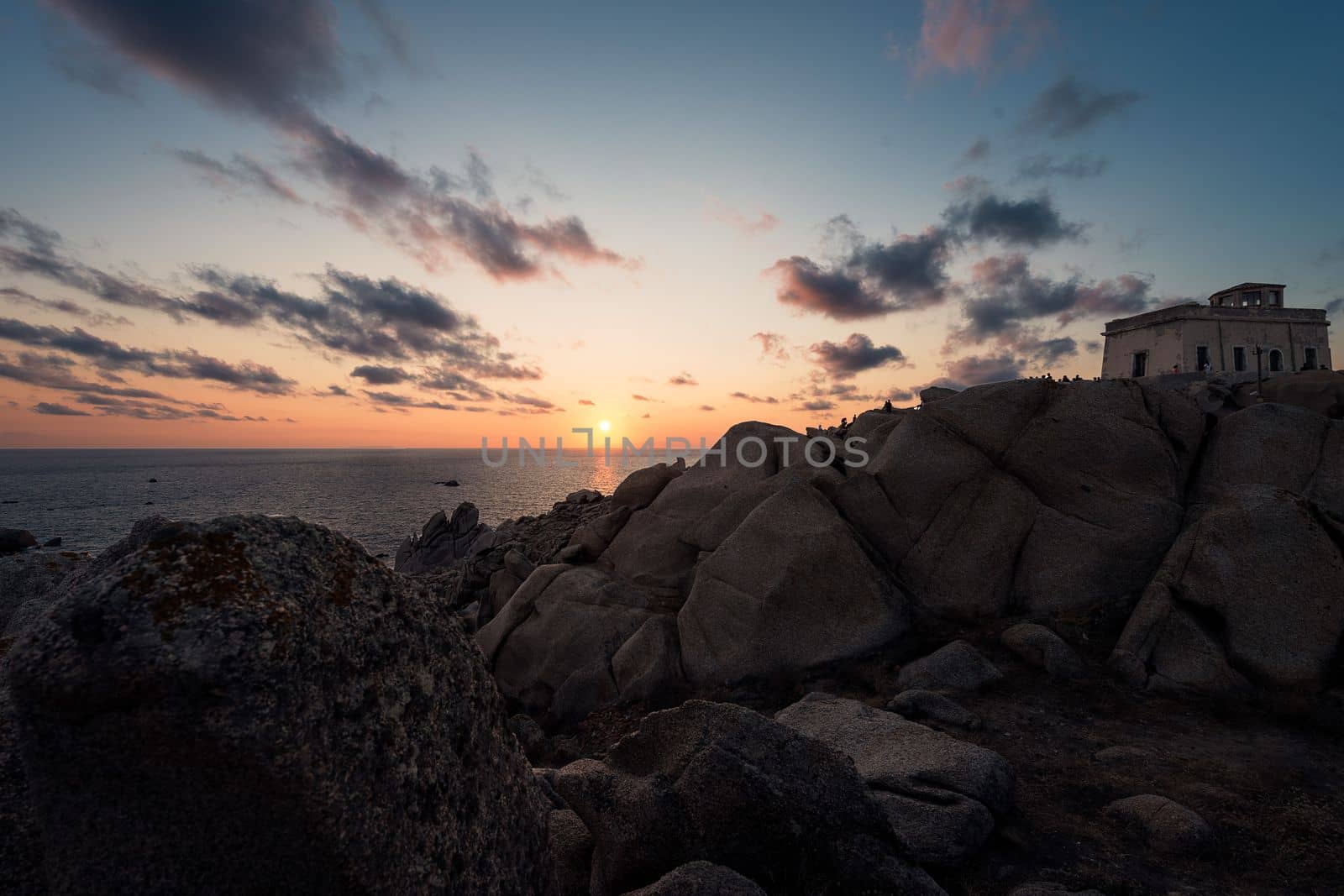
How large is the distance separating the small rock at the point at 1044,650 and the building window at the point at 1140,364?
52.3 metres

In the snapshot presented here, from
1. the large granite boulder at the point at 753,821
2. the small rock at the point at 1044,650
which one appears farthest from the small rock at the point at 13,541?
the small rock at the point at 1044,650

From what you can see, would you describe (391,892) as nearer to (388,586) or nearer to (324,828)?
(324,828)

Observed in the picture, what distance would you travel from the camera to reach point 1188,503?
16.5 metres

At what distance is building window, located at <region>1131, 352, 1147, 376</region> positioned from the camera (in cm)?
5453

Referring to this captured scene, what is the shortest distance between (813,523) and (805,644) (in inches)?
125

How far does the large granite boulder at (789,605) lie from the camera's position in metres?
15.4

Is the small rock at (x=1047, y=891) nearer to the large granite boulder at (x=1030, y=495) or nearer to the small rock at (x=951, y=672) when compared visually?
the small rock at (x=951, y=672)

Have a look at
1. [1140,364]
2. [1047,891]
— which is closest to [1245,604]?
[1047,891]

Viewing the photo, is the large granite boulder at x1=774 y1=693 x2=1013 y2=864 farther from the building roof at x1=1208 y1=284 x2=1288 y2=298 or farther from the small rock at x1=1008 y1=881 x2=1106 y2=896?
the building roof at x1=1208 y1=284 x2=1288 y2=298

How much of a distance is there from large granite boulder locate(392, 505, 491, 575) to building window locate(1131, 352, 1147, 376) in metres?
58.2

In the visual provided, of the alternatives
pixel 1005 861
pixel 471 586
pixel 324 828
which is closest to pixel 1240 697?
pixel 1005 861

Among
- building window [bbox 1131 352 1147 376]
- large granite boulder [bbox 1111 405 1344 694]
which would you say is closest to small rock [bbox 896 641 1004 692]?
large granite boulder [bbox 1111 405 1344 694]

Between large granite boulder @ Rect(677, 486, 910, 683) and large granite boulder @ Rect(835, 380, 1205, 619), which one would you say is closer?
Answer: large granite boulder @ Rect(677, 486, 910, 683)

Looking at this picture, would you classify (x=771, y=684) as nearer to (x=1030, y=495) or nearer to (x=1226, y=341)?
(x=1030, y=495)
